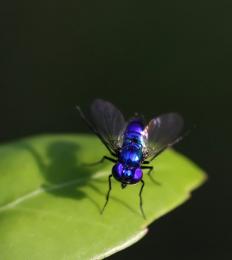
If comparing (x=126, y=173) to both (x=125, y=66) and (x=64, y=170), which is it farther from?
(x=125, y=66)

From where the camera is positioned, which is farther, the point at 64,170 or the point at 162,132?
the point at 162,132

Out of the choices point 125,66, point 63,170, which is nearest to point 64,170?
point 63,170

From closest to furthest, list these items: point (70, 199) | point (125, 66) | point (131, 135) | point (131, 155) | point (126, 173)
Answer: point (70, 199), point (126, 173), point (131, 155), point (131, 135), point (125, 66)

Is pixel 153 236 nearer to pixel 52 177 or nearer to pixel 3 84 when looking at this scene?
pixel 3 84

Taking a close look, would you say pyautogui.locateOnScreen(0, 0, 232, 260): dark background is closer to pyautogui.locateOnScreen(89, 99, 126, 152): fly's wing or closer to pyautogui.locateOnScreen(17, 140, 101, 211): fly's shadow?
→ pyautogui.locateOnScreen(89, 99, 126, 152): fly's wing

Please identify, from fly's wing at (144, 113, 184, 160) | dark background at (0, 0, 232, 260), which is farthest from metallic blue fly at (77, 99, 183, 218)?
dark background at (0, 0, 232, 260)

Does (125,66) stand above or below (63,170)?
below

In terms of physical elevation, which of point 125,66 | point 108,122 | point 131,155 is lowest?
point 125,66
